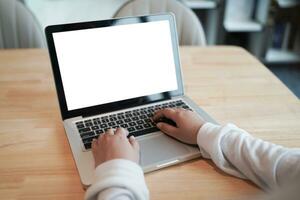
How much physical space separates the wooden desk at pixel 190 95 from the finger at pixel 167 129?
0.09 metres

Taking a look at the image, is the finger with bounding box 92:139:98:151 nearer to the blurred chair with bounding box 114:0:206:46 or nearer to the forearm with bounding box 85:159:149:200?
the forearm with bounding box 85:159:149:200

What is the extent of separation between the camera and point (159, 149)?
68 cm

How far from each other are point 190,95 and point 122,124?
29 cm

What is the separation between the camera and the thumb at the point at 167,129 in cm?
71

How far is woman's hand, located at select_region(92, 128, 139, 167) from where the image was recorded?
60 cm

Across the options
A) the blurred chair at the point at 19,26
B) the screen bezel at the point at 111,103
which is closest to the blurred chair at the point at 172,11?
the blurred chair at the point at 19,26

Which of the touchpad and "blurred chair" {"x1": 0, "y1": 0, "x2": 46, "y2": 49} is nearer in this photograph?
the touchpad

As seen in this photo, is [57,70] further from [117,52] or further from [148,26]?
[148,26]

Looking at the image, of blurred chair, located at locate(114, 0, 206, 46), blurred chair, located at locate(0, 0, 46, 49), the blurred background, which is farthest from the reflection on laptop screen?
the blurred background

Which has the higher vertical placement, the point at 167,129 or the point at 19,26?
the point at 19,26

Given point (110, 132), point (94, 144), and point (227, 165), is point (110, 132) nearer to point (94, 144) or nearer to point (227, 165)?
point (94, 144)

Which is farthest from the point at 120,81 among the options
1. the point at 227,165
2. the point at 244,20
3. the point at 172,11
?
the point at 244,20

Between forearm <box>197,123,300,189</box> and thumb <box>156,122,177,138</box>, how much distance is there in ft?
0.21

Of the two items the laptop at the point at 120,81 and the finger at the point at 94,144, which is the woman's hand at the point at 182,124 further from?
the finger at the point at 94,144
